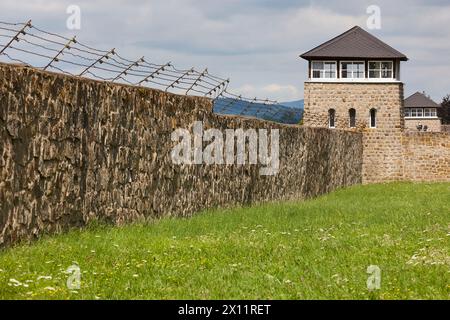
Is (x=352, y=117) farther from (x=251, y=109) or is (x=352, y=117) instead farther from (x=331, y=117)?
(x=251, y=109)

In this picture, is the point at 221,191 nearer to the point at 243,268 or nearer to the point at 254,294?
the point at 243,268

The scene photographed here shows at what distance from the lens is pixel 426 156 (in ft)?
147

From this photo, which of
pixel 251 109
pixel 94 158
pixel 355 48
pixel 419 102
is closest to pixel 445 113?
pixel 419 102

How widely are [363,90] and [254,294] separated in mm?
38214

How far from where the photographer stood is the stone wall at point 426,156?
44.4 m

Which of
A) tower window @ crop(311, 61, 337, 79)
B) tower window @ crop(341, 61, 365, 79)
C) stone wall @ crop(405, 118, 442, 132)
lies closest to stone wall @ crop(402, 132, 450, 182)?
tower window @ crop(341, 61, 365, 79)

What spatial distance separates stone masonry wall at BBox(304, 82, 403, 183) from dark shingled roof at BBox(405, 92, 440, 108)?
63.4 m

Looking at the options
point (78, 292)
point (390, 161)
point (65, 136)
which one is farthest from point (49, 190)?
point (390, 161)
